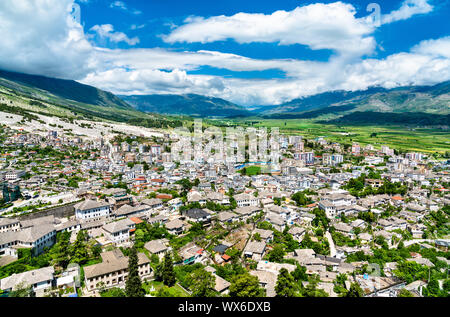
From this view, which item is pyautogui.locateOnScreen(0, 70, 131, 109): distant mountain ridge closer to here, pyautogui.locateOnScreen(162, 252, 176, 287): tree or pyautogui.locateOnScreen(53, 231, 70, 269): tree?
pyautogui.locateOnScreen(53, 231, 70, 269): tree

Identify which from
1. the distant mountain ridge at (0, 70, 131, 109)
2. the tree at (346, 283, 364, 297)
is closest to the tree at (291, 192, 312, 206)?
the tree at (346, 283, 364, 297)

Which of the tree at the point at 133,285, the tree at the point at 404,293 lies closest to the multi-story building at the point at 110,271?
the tree at the point at 133,285

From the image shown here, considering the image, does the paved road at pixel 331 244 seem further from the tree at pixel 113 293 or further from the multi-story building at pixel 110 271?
the tree at pixel 113 293

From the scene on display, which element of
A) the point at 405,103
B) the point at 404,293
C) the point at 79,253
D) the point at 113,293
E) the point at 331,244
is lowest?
the point at 331,244

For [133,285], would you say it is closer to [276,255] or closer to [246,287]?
[246,287]

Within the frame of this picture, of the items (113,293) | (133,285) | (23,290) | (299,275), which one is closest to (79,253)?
(23,290)

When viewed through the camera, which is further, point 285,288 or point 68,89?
point 68,89
